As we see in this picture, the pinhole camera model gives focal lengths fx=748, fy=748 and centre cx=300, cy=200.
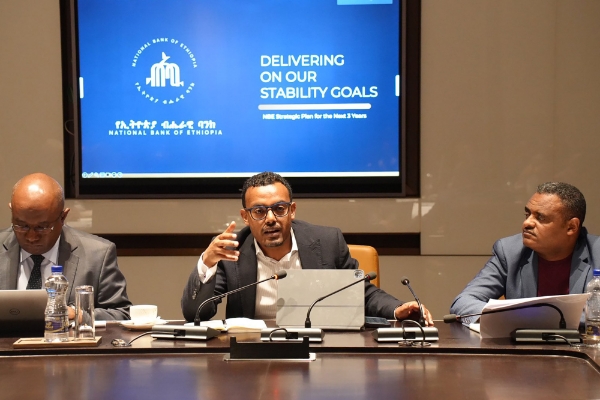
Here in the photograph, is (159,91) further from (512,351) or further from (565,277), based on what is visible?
(512,351)

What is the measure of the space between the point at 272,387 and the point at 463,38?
3.28 meters

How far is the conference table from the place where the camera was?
2121 mm

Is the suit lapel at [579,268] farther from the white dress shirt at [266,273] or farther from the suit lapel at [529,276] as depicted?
the white dress shirt at [266,273]

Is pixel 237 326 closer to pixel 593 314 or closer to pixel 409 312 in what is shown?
pixel 409 312

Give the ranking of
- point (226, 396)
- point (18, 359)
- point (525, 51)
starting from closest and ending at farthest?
point (226, 396) → point (18, 359) → point (525, 51)

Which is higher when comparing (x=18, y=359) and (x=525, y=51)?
(x=525, y=51)

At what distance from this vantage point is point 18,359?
2.58 m

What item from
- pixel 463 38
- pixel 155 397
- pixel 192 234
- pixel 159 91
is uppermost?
pixel 463 38

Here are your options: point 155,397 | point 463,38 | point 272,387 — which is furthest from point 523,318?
point 463,38

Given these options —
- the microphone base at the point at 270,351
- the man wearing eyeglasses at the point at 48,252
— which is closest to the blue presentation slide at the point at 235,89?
the man wearing eyeglasses at the point at 48,252

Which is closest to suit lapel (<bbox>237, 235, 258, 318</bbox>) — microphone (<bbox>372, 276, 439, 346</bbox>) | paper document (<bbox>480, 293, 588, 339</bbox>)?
microphone (<bbox>372, 276, 439, 346</bbox>)

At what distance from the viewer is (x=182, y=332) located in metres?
2.82

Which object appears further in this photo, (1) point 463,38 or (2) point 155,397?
(1) point 463,38

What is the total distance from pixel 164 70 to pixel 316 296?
8.30ft
